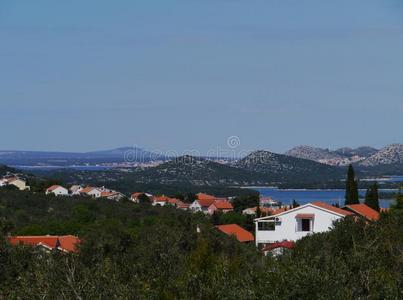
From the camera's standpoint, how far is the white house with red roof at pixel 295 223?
4394 centimetres

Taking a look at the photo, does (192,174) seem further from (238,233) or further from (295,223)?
(295,223)

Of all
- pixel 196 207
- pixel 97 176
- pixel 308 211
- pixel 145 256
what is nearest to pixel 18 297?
pixel 145 256

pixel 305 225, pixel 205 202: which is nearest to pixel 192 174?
pixel 205 202

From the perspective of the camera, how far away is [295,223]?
146ft

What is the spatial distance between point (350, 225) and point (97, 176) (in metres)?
168

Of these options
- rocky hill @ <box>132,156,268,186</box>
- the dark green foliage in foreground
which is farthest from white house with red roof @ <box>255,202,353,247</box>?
rocky hill @ <box>132,156,268,186</box>

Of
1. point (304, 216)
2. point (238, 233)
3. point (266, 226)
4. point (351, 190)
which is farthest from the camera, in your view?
point (351, 190)

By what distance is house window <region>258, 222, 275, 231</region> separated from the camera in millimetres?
45125

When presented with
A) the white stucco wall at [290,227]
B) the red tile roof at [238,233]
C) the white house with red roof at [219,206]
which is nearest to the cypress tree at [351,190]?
the red tile roof at [238,233]

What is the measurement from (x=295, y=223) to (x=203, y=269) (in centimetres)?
2866

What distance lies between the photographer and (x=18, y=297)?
12695 mm

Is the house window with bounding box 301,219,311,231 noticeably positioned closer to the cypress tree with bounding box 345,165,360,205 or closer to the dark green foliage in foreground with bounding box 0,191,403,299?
the cypress tree with bounding box 345,165,360,205

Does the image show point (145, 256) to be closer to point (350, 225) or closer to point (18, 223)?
point (350, 225)

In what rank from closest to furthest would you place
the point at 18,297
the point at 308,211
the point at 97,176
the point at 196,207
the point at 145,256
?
1. the point at 18,297
2. the point at 145,256
3. the point at 308,211
4. the point at 196,207
5. the point at 97,176
